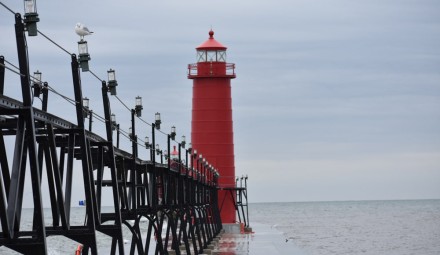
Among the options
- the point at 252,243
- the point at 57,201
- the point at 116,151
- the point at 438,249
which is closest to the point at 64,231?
the point at 57,201

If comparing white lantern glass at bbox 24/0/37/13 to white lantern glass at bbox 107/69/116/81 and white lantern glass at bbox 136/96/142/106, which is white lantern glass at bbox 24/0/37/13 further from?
white lantern glass at bbox 136/96/142/106

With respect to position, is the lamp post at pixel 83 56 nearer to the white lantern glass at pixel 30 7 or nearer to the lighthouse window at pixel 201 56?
the white lantern glass at pixel 30 7

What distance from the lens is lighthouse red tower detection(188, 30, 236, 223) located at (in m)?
66.4

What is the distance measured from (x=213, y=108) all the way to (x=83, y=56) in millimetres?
46179

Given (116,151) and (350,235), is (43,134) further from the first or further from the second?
(350,235)

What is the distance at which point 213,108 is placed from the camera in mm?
66625

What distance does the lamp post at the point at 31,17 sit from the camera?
17062 mm

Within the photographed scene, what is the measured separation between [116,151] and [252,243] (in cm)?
3118

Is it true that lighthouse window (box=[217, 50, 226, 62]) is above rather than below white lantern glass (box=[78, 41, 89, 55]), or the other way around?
above

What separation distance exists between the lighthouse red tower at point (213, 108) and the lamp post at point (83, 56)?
149 feet

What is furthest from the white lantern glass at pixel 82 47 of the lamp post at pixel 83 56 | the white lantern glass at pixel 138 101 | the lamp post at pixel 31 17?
the white lantern glass at pixel 138 101

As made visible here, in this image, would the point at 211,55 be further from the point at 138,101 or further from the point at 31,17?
the point at 31,17

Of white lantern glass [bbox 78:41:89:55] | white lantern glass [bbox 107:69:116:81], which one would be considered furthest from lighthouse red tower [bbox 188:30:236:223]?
white lantern glass [bbox 78:41:89:55]

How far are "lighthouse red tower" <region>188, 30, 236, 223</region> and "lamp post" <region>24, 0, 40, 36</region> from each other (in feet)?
161
